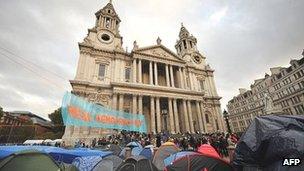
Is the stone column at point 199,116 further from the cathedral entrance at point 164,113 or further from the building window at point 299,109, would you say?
the building window at point 299,109

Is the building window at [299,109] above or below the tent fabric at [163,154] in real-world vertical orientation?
above

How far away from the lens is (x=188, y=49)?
130 ft

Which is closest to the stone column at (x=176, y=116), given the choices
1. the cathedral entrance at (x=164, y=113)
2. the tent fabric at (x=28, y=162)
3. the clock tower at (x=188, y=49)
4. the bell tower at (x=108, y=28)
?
the cathedral entrance at (x=164, y=113)

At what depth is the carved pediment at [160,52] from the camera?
99.3 ft

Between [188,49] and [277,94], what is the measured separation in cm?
2993

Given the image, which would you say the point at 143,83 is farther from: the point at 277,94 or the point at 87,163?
the point at 277,94

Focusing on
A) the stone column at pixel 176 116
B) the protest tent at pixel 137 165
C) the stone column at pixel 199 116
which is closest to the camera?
the protest tent at pixel 137 165

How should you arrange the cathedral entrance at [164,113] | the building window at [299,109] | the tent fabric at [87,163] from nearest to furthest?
the tent fabric at [87,163] → the cathedral entrance at [164,113] → the building window at [299,109]

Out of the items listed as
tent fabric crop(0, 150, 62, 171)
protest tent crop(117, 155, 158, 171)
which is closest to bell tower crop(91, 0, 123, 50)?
tent fabric crop(0, 150, 62, 171)

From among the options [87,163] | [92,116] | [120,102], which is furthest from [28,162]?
[120,102]

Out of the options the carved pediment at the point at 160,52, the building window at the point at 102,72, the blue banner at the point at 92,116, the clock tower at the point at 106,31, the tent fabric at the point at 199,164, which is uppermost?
the clock tower at the point at 106,31

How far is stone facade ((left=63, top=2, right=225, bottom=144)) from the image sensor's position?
23531mm

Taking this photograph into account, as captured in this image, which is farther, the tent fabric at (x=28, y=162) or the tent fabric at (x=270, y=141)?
the tent fabric at (x=28, y=162)

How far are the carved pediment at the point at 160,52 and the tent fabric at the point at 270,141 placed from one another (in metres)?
27.2
